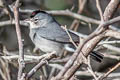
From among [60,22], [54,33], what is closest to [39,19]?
[54,33]

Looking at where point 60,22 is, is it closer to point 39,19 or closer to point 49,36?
point 39,19

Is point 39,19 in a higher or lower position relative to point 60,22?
higher

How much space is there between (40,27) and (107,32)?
2.63 metres

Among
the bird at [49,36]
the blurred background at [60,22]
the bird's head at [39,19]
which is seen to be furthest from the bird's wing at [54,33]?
the blurred background at [60,22]

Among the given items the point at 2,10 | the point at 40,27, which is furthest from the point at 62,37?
the point at 2,10

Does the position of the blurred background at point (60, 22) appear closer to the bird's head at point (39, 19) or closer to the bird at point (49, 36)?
the bird's head at point (39, 19)

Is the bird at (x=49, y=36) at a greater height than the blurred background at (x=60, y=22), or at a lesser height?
greater

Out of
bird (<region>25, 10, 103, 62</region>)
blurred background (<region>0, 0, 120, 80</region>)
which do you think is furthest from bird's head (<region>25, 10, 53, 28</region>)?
blurred background (<region>0, 0, 120, 80</region>)

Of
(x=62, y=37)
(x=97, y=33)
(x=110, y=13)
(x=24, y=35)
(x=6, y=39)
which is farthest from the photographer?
(x=6, y=39)

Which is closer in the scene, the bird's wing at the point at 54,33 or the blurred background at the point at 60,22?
the bird's wing at the point at 54,33

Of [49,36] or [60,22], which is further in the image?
[60,22]

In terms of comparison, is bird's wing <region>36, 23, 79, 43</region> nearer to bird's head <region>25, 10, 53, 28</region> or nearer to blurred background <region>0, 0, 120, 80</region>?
bird's head <region>25, 10, 53, 28</region>

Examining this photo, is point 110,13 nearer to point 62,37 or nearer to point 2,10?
point 62,37

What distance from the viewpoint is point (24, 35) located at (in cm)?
567
